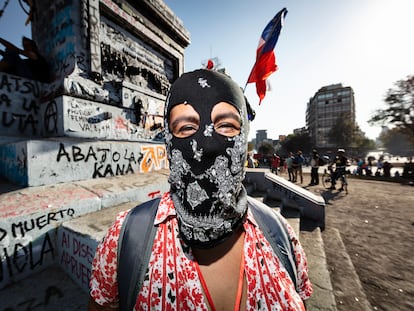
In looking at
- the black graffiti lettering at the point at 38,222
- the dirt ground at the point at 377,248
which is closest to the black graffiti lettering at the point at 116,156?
the black graffiti lettering at the point at 38,222

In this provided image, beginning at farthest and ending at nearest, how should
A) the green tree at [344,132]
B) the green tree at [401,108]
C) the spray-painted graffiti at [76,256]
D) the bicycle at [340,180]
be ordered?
1. the green tree at [344,132]
2. the green tree at [401,108]
3. the bicycle at [340,180]
4. the spray-painted graffiti at [76,256]

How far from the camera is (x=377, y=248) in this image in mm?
3822

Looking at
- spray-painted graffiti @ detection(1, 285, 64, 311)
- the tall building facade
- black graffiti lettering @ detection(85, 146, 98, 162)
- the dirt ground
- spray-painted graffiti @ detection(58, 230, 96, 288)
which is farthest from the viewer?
the tall building facade

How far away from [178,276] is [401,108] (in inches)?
1146

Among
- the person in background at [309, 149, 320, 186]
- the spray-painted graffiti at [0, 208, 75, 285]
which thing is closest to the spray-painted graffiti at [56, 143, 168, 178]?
the spray-painted graffiti at [0, 208, 75, 285]

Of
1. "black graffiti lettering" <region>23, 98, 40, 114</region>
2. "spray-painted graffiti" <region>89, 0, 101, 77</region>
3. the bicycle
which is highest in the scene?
"spray-painted graffiti" <region>89, 0, 101, 77</region>

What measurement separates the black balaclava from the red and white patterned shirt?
4.1 inches

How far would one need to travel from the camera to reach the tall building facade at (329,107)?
56.2 m

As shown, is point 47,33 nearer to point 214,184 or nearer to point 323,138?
point 214,184

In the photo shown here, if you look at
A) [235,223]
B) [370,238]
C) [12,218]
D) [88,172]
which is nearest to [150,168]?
[88,172]

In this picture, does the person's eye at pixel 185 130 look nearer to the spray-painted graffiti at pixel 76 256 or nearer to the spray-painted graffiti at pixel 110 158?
the spray-painted graffiti at pixel 76 256

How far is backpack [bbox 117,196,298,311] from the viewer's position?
3.15 feet

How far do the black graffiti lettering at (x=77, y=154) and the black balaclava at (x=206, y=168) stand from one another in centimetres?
320

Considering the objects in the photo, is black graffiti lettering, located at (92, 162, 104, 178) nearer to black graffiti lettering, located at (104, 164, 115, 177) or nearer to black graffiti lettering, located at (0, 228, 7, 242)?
black graffiti lettering, located at (104, 164, 115, 177)
